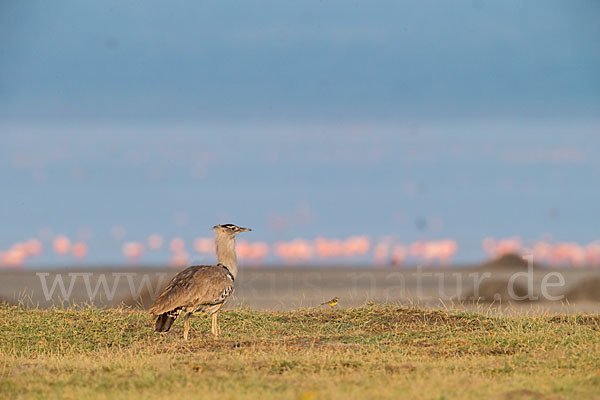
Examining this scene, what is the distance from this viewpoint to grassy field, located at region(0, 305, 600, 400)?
12203 mm

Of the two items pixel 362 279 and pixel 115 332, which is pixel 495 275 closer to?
pixel 362 279

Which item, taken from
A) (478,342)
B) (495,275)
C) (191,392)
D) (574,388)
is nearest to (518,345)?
(478,342)

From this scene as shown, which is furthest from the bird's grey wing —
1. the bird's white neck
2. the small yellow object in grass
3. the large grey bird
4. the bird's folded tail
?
the small yellow object in grass

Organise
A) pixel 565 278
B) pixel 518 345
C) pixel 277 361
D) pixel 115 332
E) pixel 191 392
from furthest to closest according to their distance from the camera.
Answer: pixel 565 278 < pixel 115 332 < pixel 518 345 < pixel 277 361 < pixel 191 392

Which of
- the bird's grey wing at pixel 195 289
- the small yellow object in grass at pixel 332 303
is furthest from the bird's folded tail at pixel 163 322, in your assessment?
the small yellow object in grass at pixel 332 303

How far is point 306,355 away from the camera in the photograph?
1466 centimetres

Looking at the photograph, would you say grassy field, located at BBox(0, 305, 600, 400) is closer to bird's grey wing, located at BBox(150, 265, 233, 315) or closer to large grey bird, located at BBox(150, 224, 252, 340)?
large grey bird, located at BBox(150, 224, 252, 340)

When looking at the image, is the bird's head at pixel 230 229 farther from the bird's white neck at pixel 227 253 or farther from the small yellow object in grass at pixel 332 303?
the small yellow object in grass at pixel 332 303

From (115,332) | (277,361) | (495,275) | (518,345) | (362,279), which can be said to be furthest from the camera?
(362,279)

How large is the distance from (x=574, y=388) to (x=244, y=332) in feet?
27.9

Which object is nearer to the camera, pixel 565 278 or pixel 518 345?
A: pixel 518 345

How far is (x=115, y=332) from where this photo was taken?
19.0 m

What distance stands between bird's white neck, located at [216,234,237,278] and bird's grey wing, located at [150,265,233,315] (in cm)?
67

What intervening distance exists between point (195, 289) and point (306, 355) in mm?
3418
